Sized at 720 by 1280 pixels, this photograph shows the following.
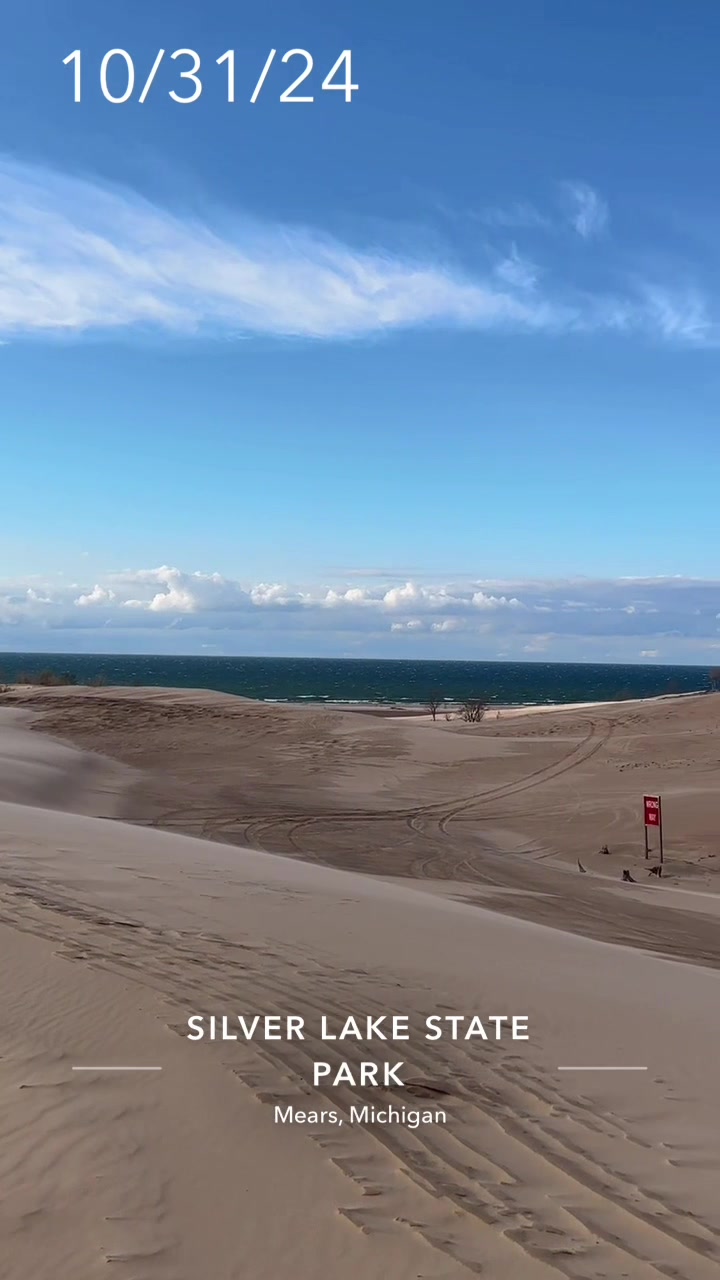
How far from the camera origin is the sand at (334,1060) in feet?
10.8

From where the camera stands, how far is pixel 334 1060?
477 cm

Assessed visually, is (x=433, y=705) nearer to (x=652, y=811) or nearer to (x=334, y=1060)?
(x=652, y=811)

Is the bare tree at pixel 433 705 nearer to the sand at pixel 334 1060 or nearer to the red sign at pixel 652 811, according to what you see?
the red sign at pixel 652 811

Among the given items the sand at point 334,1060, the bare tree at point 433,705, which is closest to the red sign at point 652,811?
the sand at point 334,1060

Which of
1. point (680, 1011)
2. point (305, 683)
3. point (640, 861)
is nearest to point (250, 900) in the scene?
point (680, 1011)

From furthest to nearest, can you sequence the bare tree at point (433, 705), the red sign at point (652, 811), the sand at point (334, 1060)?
the bare tree at point (433, 705) → the red sign at point (652, 811) → the sand at point (334, 1060)

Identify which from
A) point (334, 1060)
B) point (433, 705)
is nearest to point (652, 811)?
point (334, 1060)

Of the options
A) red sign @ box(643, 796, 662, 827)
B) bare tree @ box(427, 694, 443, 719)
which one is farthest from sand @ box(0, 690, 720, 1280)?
bare tree @ box(427, 694, 443, 719)

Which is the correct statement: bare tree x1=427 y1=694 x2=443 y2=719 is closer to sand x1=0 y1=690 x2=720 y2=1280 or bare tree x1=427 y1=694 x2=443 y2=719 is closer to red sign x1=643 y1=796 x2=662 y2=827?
red sign x1=643 y1=796 x2=662 y2=827

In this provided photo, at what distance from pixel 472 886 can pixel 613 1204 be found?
30.2 ft

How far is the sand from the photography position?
331 cm

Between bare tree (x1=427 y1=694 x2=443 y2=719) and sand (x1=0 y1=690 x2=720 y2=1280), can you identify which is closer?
sand (x1=0 y1=690 x2=720 y2=1280)

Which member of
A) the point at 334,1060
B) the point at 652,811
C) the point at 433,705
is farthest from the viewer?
the point at 433,705

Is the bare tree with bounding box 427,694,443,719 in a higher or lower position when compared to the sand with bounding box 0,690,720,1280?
lower
